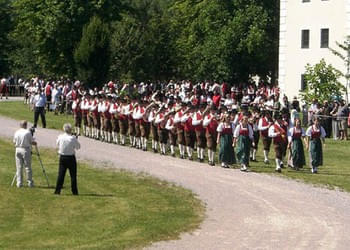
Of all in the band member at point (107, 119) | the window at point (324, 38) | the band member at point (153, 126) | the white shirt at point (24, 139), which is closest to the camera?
the white shirt at point (24, 139)

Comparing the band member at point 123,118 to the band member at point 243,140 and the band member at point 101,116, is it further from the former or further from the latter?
the band member at point 243,140

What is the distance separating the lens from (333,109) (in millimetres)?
47281

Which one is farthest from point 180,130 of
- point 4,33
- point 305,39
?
point 4,33

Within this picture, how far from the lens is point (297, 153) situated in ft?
108

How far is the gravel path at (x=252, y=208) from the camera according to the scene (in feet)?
65.8

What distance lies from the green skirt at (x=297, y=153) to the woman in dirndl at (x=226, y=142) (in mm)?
2173

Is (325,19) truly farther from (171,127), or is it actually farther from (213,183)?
(213,183)

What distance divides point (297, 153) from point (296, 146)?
27 cm

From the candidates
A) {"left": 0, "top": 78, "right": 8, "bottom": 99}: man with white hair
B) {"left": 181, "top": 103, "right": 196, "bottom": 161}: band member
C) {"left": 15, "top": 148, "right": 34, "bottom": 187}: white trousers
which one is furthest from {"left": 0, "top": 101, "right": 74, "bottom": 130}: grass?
{"left": 15, "top": 148, "right": 34, "bottom": 187}: white trousers

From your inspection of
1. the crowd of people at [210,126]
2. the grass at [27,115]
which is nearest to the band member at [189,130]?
the crowd of people at [210,126]

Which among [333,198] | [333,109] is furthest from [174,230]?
[333,109]

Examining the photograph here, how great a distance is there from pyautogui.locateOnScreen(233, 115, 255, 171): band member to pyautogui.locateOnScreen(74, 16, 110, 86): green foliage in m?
25.1

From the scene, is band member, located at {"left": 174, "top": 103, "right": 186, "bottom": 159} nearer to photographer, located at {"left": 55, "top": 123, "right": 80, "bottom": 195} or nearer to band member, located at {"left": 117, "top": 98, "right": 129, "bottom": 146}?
band member, located at {"left": 117, "top": 98, "right": 129, "bottom": 146}

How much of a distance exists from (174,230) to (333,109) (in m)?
27.5
